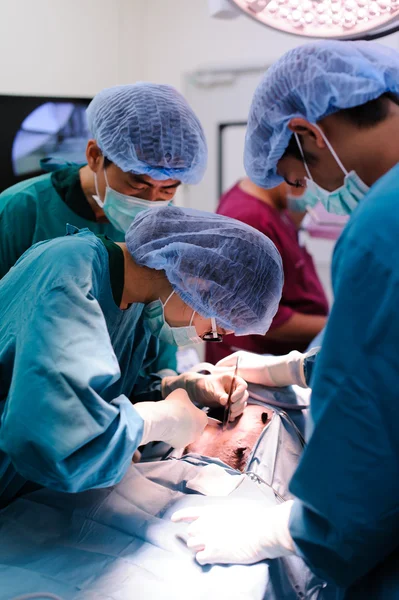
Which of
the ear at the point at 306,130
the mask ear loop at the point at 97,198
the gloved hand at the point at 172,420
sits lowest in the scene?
the gloved hand at the point at 172,420

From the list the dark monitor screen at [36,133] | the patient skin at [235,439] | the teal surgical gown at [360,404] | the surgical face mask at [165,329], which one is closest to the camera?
the teal surgical gown at [360,404]

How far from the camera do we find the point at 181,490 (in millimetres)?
1548

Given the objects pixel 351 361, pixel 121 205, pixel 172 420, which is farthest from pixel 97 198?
pixel 351 361

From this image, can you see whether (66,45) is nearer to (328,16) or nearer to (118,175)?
(118,175)

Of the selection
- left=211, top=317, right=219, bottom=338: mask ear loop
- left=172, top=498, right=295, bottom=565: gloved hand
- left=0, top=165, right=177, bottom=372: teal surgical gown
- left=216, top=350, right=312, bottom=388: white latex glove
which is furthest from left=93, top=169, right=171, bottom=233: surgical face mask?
left=172, top=498, right=295, bottom=565: gloved hand

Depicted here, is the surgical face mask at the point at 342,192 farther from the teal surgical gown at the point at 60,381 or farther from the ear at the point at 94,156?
the ear at the point at 94,156

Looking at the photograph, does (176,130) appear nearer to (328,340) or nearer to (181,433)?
(181,433)

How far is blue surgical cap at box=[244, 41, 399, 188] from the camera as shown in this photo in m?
1.14

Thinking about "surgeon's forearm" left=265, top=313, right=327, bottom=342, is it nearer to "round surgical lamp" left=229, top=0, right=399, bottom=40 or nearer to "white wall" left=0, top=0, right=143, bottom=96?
"round surgical lamp" left=229, top=0, right=399, bottom=40

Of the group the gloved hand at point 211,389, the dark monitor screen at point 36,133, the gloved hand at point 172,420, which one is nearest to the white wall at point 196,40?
the dark monitor screen at point 36,133

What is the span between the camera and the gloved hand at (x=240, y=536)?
3.77ft

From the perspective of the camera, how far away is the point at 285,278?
259cm

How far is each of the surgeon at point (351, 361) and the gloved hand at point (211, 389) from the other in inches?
25.0

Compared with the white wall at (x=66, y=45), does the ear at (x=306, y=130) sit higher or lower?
higher
